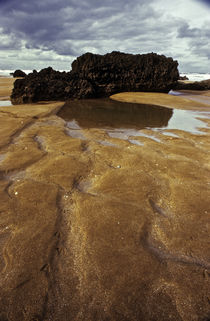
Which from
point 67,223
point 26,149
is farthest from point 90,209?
point 26,149

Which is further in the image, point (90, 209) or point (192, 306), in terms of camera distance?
point (90, 209)

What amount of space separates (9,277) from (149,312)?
94 cm

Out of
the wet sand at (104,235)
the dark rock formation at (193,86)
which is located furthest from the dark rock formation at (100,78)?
the wet sand at (104,235)

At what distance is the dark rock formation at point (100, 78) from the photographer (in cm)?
1079

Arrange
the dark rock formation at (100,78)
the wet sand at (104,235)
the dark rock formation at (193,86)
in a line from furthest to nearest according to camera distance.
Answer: the dark rock formation at (193,86) < the dark rock formation at (100,78) < the wet sand at (104,235)

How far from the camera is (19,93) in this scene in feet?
35.0

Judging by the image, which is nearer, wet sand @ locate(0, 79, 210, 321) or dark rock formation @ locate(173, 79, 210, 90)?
wet sand @ locate(0, 79, 210, 321)

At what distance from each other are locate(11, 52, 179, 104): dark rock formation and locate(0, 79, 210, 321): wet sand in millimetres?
8564

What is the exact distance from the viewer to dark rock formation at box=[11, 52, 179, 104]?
1079cm

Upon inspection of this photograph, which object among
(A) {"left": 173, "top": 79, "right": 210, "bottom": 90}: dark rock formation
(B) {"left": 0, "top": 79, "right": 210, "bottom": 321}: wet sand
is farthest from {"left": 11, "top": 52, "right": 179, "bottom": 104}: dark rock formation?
(B) {"left": 0, "top": 79, "right": 210, "bottom": 321}: wet sand

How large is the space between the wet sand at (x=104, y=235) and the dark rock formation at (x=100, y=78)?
856cm

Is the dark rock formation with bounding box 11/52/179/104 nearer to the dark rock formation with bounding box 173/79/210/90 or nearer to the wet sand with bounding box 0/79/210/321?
the dark rock formation with bounding box 173/79/210/90

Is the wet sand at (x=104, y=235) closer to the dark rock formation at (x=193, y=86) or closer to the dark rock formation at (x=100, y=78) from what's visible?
the dark rock formation at (x=100, y=78)

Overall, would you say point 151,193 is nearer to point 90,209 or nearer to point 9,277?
point 90,209
